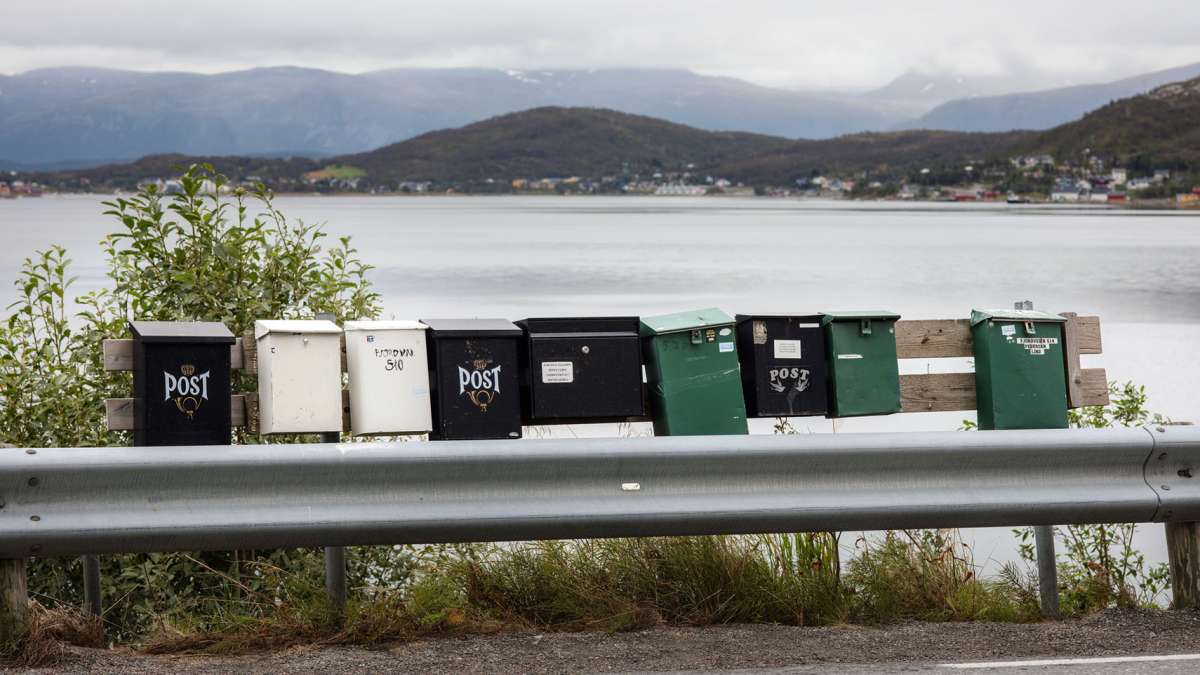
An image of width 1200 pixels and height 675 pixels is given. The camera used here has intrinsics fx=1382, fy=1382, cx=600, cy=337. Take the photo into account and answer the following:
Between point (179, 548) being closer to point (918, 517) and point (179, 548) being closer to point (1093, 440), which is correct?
point (918, 517)

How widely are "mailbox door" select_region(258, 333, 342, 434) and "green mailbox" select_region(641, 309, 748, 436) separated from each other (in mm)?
1425

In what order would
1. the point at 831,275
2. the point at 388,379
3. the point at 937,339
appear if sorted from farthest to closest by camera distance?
the point at 831,275
the point at 937,339
the point at 388,379

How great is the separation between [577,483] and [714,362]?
4.15 ft

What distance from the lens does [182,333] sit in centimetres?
555

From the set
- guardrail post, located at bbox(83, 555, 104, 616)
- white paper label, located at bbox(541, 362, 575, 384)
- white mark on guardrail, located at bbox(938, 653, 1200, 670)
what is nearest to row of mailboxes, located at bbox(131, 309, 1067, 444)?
white paper label, located at bbox(541, 362, 575, 384)

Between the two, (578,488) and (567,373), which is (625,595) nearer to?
(578,488)

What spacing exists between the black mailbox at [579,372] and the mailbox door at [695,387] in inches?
4.4

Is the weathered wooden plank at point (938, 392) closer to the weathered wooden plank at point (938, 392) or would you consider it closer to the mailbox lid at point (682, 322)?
the weathered wooden plank at point (938, 392)

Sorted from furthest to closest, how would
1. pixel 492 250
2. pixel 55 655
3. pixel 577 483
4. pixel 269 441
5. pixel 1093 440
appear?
pixel 492 250 < pixel 269 441 < pixel 1093 440 < pixel 577 483 < pixel 55 655

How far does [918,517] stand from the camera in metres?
5.37

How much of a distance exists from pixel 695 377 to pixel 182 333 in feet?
7.24

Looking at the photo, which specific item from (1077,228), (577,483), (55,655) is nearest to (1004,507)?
(577,483)

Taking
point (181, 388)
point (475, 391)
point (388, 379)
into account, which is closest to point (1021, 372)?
point (475, 391)

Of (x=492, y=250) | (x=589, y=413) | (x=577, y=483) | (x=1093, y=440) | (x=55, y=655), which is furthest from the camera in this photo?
(x=492, y=250)
